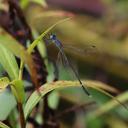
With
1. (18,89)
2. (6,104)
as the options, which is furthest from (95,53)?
(18,89)

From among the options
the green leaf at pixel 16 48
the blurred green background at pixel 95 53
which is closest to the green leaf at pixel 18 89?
the green leaf at pixel 16 48

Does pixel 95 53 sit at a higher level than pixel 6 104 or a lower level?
lower

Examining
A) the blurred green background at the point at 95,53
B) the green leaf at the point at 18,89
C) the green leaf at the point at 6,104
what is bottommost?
the blurred green background at the point at 95,53

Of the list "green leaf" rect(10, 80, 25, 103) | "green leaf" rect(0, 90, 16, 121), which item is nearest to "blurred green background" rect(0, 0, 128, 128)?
"green leaf" rect(0, 90, 16, 121)

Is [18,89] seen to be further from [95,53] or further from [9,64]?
[95,53]

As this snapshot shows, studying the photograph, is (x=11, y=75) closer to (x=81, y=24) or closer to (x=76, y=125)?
(x=76, y=125)

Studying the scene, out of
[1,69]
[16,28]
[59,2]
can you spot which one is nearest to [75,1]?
[59,2]

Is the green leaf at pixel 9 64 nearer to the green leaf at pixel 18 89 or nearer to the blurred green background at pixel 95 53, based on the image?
the green leaf at pixel 18 89

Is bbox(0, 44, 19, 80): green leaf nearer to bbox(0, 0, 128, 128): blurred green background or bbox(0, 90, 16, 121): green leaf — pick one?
bbox(0, 90, 16, 121): green leaf
